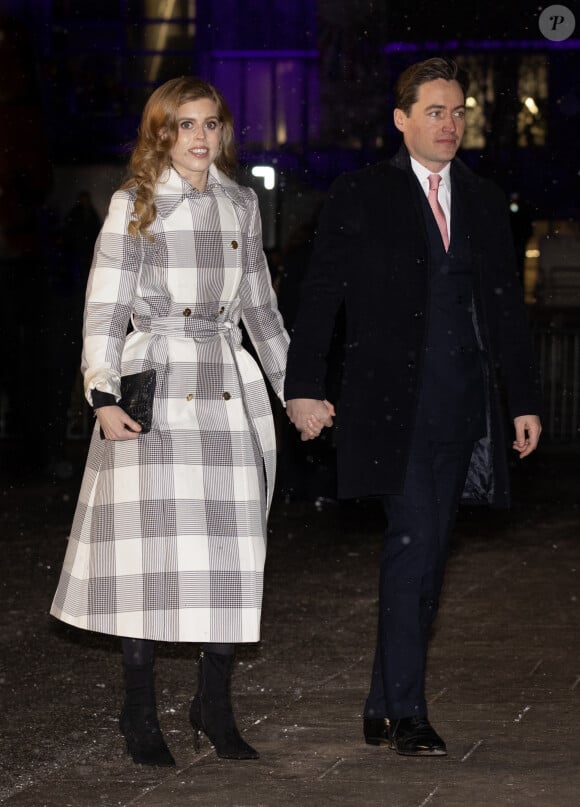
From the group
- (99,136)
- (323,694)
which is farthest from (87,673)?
(99,136)

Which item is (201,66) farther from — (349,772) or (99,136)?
(349,772)

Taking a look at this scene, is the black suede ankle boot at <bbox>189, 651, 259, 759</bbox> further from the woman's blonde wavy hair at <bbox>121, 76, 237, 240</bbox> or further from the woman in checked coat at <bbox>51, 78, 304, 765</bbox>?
the woman's blonde wavy hair at <bbox>121, 76, 237, 240</bbox>

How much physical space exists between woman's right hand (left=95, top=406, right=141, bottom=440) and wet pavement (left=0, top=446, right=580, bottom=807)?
101 cm

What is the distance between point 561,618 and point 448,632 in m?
0.61

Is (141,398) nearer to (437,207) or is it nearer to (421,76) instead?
(437,207)

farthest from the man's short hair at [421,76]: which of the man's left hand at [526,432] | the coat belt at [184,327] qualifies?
the man's left hand at [526,432]

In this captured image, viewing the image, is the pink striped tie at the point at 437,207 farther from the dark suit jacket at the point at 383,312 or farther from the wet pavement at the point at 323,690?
the wet pavement at the point at 323,690

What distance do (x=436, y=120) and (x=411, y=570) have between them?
1.41 meters

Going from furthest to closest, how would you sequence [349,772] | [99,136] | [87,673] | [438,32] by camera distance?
[99,136] → [438,32] → [87,673] → [349,772]

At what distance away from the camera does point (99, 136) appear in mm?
33500

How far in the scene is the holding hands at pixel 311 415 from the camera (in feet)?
17.3

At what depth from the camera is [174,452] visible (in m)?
5.25

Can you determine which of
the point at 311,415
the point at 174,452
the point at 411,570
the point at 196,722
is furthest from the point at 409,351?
the point at 196,722

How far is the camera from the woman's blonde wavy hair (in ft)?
17.2
